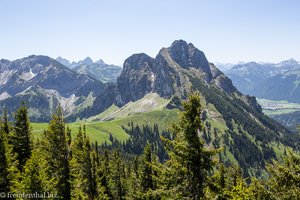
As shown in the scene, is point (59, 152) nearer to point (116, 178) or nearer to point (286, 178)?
point (286, 178)

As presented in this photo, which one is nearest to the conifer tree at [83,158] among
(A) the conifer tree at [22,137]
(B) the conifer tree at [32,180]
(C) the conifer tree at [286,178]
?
(A) the conifer tree at [22,137]

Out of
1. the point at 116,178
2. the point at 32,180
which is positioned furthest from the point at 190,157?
the point at 116,178

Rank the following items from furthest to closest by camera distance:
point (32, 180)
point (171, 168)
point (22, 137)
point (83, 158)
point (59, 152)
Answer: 1. point (83, 158)
2. point (22, 137)
3. point (59, 152)
4. point (32, 180)
5. point (171, 168)

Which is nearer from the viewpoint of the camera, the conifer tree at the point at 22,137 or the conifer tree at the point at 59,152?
the conifer tree at the point at 59,152

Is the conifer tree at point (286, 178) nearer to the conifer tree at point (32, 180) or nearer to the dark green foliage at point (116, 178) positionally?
the conifer tree at point (32, 180)

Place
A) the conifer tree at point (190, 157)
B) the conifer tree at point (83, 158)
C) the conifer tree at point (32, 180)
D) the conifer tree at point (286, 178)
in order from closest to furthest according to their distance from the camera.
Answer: the conifer tree at point (190, 157), the conifer tree at point (286, 178), the conifer tree at point (32, 180), the conifer tree at point (83, 158)

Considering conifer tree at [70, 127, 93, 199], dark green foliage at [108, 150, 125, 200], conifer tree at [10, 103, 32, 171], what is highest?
conifer tree at [10, 103, 32, 171]

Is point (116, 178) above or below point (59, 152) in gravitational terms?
below

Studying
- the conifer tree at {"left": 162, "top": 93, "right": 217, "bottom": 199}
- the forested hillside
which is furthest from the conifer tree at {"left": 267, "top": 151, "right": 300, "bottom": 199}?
the conifer tree at {"left": 162, "top": 93, "right": 217, "bottom": 199}

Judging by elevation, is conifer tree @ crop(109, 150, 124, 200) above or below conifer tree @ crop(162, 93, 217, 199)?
below

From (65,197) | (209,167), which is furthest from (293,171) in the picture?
(65,197)

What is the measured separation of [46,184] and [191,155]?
1519 centimetres

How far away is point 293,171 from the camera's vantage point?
27438 millimetres

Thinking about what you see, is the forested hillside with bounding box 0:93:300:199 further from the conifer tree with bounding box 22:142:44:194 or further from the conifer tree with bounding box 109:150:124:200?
the conifer tree with bounding box 109:150:124:200
